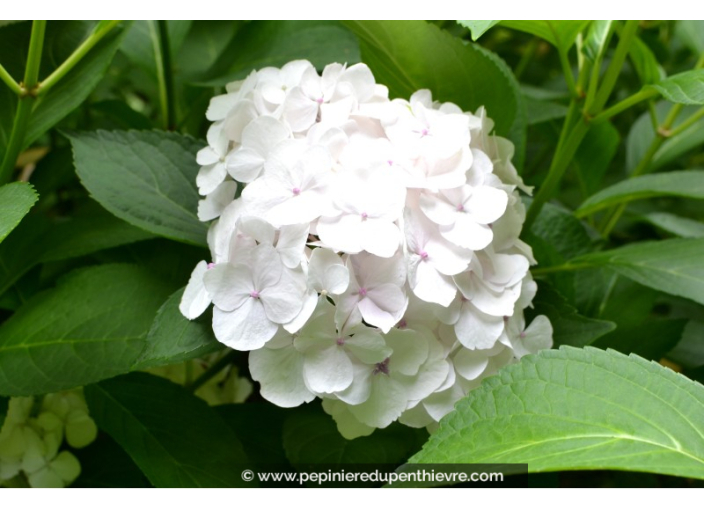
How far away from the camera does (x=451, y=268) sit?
54 centimetres

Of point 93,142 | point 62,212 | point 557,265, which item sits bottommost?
point 62,212

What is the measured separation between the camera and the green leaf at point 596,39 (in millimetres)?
677

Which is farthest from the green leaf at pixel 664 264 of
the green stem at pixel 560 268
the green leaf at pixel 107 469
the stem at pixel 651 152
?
the green leaf at pixel 107 469


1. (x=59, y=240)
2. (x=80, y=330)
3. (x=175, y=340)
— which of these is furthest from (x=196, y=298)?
(x=59, y=240)

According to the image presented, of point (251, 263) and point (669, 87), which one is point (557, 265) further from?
point (251, 263)

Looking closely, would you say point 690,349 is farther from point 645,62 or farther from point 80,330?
point 80,330

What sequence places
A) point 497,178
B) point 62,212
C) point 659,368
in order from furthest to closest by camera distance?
point 62,212, point 497,178, point 659,368

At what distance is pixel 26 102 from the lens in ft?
2.11

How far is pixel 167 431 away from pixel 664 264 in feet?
1.54

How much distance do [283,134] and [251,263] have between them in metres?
0.11

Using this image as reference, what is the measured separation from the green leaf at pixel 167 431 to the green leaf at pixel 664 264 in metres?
0.37

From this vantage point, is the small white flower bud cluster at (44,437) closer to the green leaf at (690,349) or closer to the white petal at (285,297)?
the white petal at (285,297)

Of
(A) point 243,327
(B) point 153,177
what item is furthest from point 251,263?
(B) point 153,177

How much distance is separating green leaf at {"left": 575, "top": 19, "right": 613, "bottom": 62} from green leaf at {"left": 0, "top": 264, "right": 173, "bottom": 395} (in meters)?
0.43
